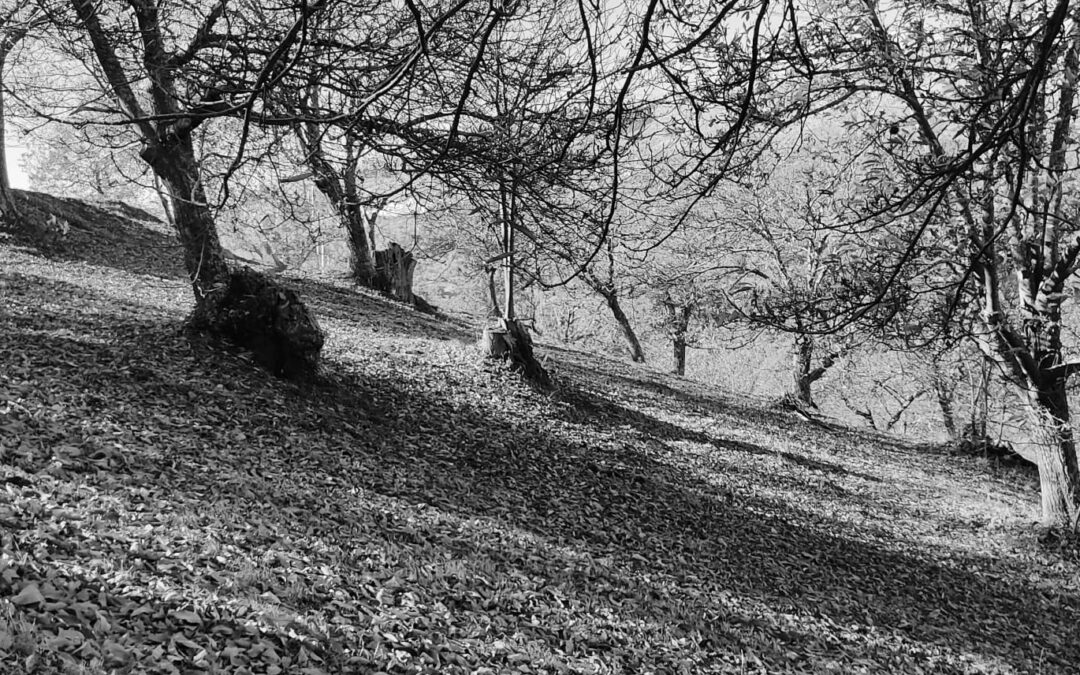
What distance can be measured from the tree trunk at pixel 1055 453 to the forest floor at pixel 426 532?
0.40 m

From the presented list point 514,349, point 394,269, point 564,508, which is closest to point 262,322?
point 564,508

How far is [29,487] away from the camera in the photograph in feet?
12.8

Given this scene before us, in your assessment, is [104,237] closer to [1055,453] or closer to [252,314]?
[252,314]

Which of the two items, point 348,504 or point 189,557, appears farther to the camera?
point 348,504

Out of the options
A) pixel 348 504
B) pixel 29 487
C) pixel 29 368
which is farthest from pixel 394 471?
pixel 29 368

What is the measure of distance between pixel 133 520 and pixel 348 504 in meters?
1.49

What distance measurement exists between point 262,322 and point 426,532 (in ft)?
10.6

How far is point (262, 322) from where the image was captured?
7.04m

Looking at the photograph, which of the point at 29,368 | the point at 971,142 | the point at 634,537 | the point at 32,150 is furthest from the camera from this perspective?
the point at 32,150

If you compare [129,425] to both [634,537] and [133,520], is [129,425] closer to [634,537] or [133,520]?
[133,520]

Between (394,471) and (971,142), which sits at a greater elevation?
(971,142)

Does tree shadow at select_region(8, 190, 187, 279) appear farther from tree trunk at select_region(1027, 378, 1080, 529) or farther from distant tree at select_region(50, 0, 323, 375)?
tree trunk at select_region(1027, 378, 1080, 529)

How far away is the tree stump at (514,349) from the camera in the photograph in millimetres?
9742

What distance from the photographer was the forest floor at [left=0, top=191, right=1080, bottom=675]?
10.8 feet
